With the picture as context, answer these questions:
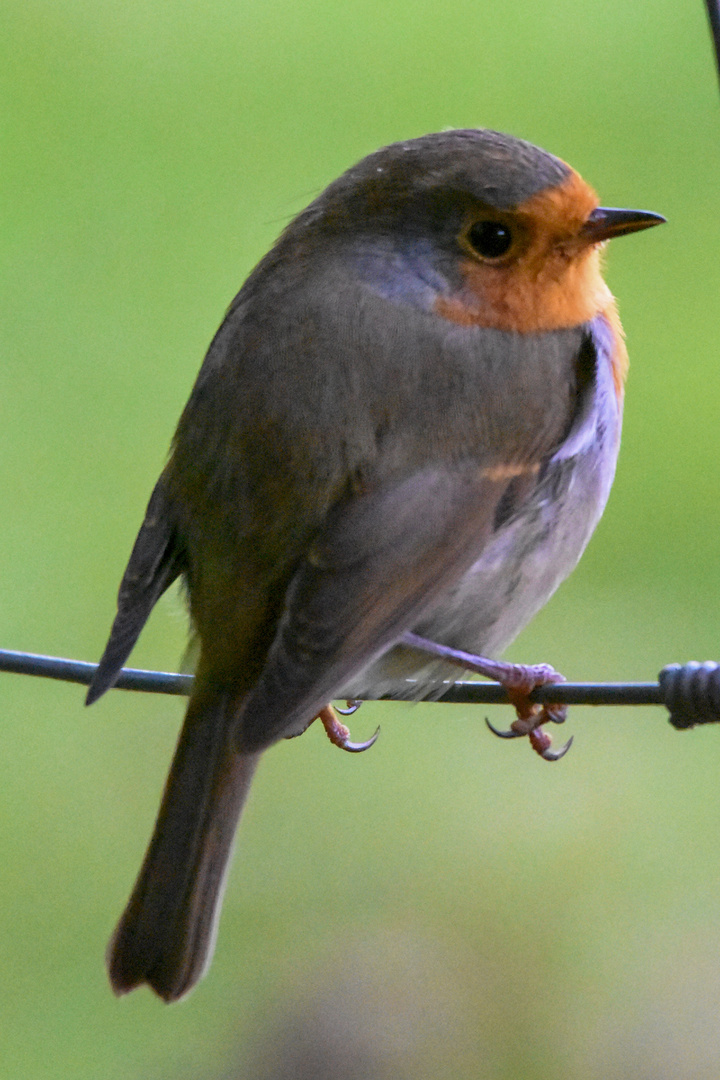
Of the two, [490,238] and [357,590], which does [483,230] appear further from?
[357,590]

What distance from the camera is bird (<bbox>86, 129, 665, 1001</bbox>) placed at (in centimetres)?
231

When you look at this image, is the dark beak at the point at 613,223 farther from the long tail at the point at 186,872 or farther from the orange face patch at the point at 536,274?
the long tail at the point at 186,872

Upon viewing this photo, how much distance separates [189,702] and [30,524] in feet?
7.46

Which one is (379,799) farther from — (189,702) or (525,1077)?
(189,702)

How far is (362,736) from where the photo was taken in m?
3.94

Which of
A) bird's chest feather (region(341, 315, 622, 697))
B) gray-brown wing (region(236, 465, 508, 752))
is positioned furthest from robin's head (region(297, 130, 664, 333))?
gray-brown wing (region(236, 465, 508, 752))

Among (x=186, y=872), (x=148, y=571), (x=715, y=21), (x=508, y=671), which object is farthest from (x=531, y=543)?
(x=715, y=21)

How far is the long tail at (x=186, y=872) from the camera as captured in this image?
2.31m

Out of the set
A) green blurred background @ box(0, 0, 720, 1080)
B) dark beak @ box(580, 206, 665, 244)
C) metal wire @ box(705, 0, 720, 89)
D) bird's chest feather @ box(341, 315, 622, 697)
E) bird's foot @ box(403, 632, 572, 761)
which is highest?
metal wire @ box(705, 0, 720, 89)

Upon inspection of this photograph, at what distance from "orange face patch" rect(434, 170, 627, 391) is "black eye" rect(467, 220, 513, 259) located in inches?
0.6

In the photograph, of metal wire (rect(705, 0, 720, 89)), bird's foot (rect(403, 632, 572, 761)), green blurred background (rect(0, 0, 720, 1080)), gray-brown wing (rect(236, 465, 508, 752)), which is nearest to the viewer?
metal wire (rect(705, 0, 720, 89))

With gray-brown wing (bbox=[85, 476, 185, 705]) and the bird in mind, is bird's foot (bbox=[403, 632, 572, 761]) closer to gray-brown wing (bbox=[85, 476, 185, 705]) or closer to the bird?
the bird

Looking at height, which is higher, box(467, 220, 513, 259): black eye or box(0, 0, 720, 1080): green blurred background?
box(467, 220, 513, 259): black eye

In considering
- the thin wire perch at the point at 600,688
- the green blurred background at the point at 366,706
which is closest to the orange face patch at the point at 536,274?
the thin wire perch at the point at 600,688
